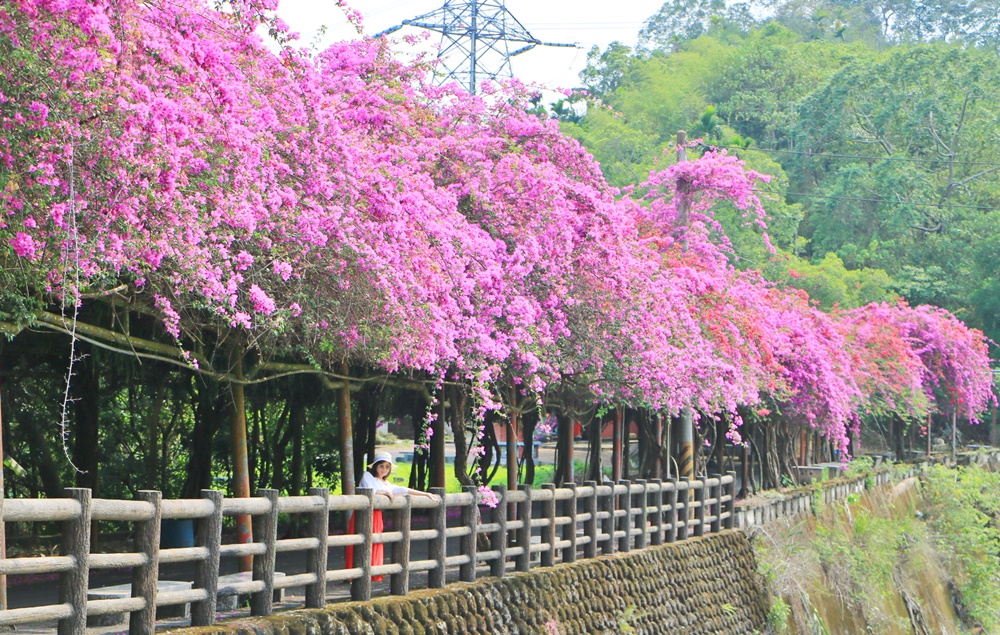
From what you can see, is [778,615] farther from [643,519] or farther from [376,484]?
[376,484]

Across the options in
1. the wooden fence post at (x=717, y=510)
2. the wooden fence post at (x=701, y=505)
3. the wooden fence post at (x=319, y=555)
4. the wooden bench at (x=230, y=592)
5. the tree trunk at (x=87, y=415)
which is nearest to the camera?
the wooden bench at (x=230, y=592)

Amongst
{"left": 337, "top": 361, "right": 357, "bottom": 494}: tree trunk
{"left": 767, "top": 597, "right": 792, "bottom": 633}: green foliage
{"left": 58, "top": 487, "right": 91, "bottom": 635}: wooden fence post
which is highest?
{"left": 337, "top": 361, "right": 357, "bottom": 494}: tree trunk

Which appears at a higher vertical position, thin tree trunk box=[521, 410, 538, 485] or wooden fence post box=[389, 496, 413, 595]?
thin tree trunk box=[521, 410, 538, 485]

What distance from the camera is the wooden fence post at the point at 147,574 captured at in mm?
7699

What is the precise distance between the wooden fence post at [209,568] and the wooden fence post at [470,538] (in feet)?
14.3

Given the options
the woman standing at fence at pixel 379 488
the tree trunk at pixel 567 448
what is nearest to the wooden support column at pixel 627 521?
the tree trunk at pixel 567 448

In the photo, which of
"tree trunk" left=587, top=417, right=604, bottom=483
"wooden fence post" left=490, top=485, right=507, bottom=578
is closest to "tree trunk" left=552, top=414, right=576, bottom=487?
"tree trunk" left=587, top=417, right=604, bottom=483

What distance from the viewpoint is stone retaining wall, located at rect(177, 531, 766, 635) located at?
10000 mm

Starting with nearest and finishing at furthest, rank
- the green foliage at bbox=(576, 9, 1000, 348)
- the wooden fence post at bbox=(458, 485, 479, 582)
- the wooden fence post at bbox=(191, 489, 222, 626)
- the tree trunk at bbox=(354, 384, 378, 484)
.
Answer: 1. the wooden fence post at bbox=(191, 489, 222, 626)
2. the wooden fence post at bbox=(458, 485, 479, 582)
3. the tree trunk at bbox=(354, 384, 378, 484)
4. the green foliage at bbox=(576, 9, 1000, 348)

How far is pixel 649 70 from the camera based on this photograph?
73000mm

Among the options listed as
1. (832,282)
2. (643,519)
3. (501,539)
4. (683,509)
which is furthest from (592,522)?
(832,282)

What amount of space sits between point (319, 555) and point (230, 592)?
3.82 ft

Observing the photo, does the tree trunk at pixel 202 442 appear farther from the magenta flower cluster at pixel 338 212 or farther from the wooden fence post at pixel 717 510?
the wooden fence post at pixel 717 510

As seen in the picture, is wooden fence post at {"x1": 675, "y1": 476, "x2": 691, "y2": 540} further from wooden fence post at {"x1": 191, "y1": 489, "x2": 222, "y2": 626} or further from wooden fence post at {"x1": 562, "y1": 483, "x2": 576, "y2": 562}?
wooden fence post at {"x1": 191, "y1": 489, "x2": 222, "y2": 626}
